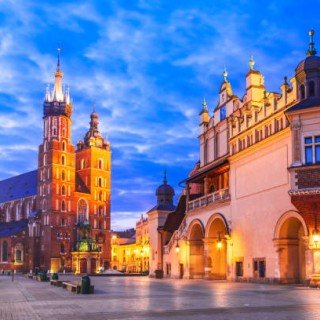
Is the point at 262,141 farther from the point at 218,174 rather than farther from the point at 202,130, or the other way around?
the point at 202,130

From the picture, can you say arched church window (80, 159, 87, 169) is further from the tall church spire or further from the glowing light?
the glowing light

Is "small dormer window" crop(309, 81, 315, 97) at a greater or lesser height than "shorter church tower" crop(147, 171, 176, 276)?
greater

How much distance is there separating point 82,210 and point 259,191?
10573 cm

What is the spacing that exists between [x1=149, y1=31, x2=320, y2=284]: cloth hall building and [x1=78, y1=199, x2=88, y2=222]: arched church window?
83633 millimetres

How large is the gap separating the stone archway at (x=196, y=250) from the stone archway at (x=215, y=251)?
11.1 feet

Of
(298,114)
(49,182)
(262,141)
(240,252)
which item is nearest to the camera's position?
(298,114)

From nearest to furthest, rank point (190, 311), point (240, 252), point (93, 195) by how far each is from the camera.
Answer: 1. point (190, 311)
2. point (240, 252)
3. point (93, 195)

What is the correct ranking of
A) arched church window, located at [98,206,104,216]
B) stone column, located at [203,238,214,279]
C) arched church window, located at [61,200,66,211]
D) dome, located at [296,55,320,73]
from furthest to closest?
arched church window, located at [98,206,104,216]
arched church window, located at [61,200,66,211]
stone column, located at [203,238,214,279]
dome, located at [296,55,320,73]

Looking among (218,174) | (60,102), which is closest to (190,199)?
(218,174)

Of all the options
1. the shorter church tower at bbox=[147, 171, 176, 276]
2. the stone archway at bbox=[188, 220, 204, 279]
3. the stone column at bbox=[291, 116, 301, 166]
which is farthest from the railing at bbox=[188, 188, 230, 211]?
the stone column at bbox=[291, 116, 301, 166]

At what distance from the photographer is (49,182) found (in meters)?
137

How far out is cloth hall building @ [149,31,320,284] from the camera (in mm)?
34656

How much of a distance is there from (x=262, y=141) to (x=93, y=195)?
10870cm

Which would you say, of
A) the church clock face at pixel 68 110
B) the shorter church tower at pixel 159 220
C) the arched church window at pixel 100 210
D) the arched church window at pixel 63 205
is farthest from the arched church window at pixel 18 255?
the shorter church tower at pixel 159 220
